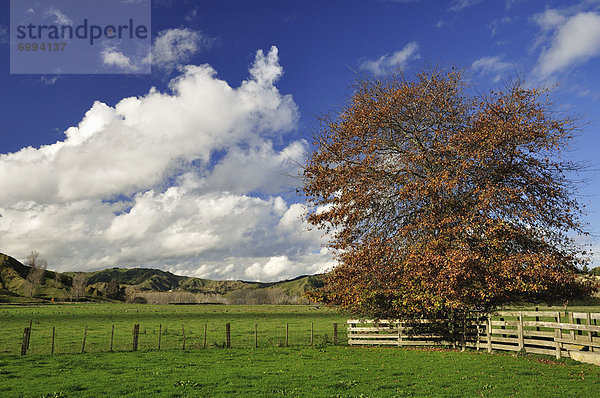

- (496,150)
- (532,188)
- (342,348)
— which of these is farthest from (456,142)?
(342,348)

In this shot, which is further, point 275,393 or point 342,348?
point 342,348

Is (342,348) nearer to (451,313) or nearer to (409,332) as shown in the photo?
(409,332)

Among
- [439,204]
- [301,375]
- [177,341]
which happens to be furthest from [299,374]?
[177,341]

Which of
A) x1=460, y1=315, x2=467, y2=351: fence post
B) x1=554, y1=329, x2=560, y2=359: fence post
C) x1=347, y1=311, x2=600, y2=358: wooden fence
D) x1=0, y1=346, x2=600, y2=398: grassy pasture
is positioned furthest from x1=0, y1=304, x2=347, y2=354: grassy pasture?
x1=554, y1=329, x2=560, y2=359: fence post

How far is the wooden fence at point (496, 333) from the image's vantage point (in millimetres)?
20219

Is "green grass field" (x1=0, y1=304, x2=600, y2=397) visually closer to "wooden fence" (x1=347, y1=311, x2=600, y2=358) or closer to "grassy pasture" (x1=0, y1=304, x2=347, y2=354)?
"wooden fence" (x1=347, y1=311, x2=600, y2=358)

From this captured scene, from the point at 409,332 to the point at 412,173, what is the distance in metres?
10.4

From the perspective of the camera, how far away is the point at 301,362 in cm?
2188

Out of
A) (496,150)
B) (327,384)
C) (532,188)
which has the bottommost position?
(327,384)

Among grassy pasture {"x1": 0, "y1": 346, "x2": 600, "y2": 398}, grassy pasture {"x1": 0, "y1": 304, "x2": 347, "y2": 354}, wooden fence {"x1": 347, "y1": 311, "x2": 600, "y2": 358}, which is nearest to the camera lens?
grassy pasture {"x1": 0, "y1": 346, "x2": 600, "y2": 398}

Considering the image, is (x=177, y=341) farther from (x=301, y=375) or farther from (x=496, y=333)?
(x=496, y=333)

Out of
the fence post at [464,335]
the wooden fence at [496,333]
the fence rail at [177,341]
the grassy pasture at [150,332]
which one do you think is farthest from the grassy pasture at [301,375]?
the grassy pasture at [150,332]

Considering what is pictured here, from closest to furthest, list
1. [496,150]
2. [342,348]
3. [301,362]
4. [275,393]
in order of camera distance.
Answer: [275,393] < [301,362] < [496,150] < [342,348]

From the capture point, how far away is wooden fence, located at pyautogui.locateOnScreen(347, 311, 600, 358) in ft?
66.3
